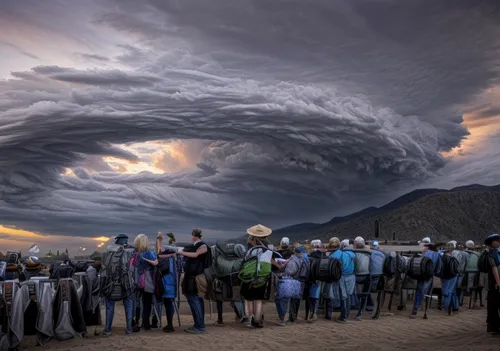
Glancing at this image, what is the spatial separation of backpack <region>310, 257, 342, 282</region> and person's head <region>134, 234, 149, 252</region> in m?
4.34

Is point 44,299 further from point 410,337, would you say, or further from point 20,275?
point 410,337

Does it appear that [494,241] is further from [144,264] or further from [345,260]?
[144,264]

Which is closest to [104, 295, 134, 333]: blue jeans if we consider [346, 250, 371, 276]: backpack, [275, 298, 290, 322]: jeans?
[275, 298, 290, 322]: jeans

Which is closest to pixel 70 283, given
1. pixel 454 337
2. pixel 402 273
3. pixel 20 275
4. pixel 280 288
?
pixel 20 275

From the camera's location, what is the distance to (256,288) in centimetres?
1385

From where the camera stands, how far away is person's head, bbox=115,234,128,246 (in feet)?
45.2

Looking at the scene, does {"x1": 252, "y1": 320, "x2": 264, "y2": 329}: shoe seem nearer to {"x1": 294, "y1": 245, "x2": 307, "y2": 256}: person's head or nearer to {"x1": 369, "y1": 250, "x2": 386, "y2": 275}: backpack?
{"x1": 294, "y1": 245, "x2": 307, "y2": 256}: person's head

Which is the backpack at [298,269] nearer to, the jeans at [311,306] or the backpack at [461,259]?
the jeans at [311,306]

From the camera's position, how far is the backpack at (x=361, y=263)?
16266mm

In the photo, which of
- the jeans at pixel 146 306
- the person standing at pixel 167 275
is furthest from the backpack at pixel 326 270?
the jeans at pixel 146 306

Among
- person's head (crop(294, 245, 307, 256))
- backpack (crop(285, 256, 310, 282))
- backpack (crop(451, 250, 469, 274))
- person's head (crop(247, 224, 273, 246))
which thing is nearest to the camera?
person's head (crop(247, 224, 273, 246))

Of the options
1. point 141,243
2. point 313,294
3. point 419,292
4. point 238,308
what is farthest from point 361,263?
point 141,243

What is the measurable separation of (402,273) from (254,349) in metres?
7.66

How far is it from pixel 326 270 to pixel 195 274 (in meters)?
3.50
